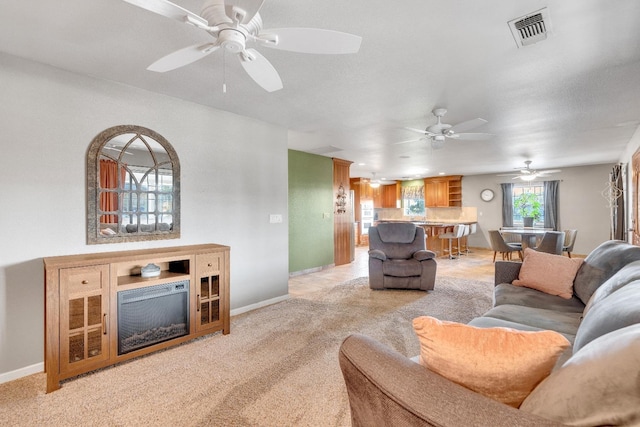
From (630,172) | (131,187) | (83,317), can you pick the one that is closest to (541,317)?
(83,317)

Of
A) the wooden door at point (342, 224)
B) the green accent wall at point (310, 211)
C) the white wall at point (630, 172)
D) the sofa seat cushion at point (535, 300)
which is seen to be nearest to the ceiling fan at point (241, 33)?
the sofa seat cushion at point (535, 300)

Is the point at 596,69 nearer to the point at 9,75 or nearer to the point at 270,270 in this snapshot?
the point at 270,270

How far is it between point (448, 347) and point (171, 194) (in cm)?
297

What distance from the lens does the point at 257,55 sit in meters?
1.84

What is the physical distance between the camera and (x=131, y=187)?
2887 millimetres

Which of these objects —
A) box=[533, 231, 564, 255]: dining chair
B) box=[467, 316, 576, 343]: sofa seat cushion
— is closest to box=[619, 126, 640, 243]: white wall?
box=[533, 231, 564, 255]: dining chair

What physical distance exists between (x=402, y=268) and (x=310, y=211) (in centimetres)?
220

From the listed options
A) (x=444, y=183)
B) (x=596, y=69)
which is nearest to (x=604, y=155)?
(x=444, y=183)

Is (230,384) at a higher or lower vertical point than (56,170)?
A: lower

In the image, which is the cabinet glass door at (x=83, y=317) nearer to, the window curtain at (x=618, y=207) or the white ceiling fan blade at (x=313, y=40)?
the white ceiling fan blade at (x=313, y=40)

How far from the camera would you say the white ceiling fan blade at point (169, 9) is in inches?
53.7

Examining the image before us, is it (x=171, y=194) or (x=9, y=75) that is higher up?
(x=9, y=75)

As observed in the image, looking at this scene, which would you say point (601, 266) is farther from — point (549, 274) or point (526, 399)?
point (526, 399)

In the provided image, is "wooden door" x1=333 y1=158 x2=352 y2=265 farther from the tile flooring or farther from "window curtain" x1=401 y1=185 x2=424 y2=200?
"window curtain" x1=401 y1=185 x2=424 y2=200
